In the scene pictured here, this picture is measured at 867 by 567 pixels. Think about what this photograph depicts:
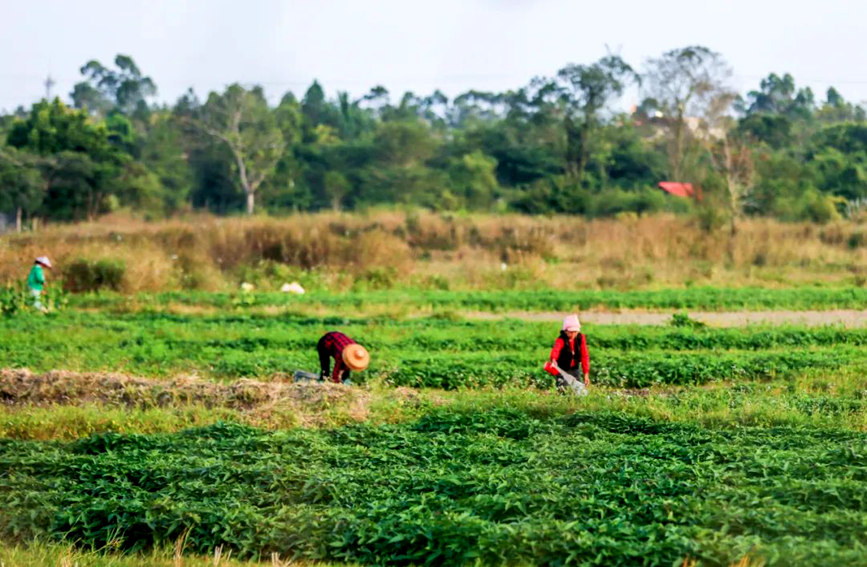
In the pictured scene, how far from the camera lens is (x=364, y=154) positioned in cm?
5525

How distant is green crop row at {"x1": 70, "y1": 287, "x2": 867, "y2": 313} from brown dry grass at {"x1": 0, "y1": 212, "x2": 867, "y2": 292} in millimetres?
2669

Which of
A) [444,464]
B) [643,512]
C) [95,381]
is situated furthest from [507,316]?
[643,512]

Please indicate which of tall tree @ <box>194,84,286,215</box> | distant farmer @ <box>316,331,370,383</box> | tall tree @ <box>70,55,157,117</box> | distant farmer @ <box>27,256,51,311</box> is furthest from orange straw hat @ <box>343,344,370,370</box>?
tall tree @ <box>70,55,157,117</box>

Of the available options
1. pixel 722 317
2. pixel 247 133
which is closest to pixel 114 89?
pixel 247 133

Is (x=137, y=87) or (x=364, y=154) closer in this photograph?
(x=364, y=154)

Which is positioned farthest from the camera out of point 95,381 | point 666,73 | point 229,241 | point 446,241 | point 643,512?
point 666,73

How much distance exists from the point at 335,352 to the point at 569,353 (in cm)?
283

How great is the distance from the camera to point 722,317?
2109cm

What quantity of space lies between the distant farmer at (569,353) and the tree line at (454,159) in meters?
30.1

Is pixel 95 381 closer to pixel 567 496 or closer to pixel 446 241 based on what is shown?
pixel 567 496

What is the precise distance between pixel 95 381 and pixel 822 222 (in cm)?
3307

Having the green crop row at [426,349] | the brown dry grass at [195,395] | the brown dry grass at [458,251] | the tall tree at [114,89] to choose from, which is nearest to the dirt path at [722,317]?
the green crop row at [426,349]

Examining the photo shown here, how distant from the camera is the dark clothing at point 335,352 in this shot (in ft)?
40.7

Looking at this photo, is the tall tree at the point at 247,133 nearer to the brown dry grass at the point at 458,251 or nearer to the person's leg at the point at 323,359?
the brown dry grass at the point at 458,251
